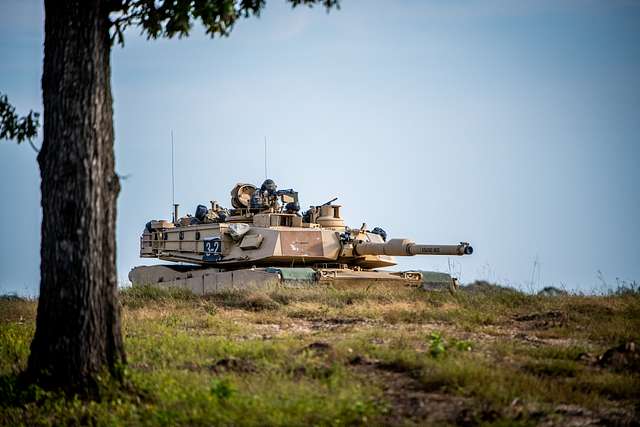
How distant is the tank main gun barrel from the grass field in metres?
3.73

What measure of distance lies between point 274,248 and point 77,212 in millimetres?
10042

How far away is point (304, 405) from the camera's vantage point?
6484 mm

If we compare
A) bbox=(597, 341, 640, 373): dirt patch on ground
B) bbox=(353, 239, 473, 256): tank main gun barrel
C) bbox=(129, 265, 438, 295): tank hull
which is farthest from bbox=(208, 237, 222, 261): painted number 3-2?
bbox=(597, 341, 640, 373): dirt patch on ground

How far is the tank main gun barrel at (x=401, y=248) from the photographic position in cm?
1666

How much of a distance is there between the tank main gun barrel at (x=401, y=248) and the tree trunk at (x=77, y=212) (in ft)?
32.7

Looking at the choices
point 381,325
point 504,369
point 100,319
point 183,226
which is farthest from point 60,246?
point 183,226

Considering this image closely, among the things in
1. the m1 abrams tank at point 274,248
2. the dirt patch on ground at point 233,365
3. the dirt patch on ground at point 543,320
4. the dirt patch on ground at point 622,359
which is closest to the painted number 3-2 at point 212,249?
the m1 abrams tank at point 274,248

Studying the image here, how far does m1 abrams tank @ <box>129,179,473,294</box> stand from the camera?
16.9 meters

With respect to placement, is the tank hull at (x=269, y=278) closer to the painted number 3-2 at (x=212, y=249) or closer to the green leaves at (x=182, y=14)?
the painted number 3-2 at (x=212, y=249)

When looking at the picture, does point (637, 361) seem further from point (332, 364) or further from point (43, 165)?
point (43, 165)

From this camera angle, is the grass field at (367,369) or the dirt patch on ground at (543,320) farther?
the dirt patch on ground at (543,320)

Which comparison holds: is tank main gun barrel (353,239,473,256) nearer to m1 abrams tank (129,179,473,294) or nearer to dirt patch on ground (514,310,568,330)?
m1 abrams tank (129,179,473,294)

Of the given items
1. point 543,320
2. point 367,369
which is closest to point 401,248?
point 543,320

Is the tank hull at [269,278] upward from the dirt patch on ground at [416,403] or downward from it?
upward
